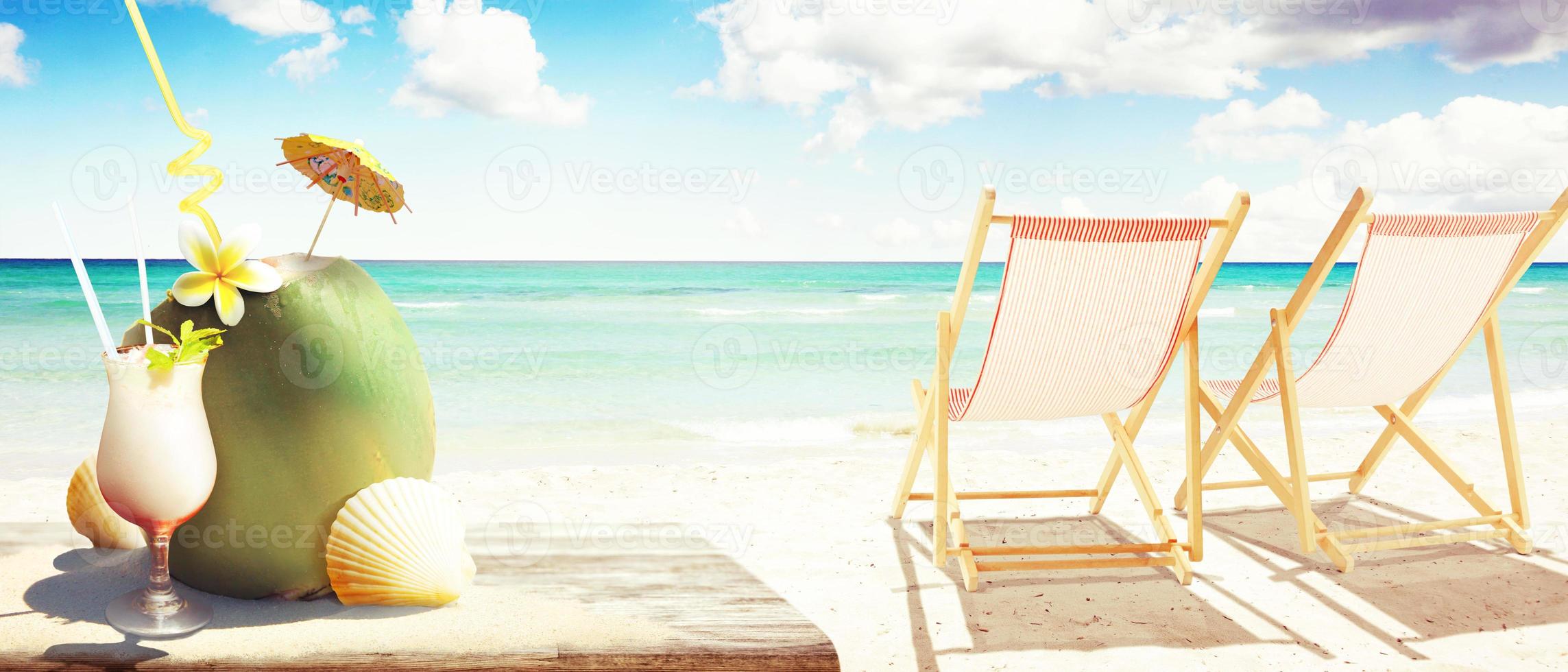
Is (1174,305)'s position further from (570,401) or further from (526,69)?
(526,69)

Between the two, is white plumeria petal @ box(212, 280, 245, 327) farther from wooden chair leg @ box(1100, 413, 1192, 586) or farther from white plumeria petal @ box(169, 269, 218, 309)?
wooden chair leg @ box(1100, 413, 1192, 586)

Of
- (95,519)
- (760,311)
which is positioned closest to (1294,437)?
(95,519)

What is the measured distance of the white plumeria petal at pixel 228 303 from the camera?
5.05ft

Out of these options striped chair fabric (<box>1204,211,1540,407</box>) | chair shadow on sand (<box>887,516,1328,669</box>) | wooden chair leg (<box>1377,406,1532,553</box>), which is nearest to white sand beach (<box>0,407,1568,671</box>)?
chair shadow on sand (<box>887,516,1328,669</box>)

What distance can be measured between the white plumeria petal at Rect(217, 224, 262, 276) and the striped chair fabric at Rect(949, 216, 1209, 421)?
1.89m

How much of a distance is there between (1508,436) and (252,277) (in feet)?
13.6

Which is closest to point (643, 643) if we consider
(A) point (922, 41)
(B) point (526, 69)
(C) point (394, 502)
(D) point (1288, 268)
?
(C) point (394, 502)

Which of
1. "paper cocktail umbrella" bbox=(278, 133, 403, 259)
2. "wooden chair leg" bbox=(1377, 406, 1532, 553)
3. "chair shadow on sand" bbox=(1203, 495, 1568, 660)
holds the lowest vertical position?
"chair shadow on sand" bbox=(1203, 495, 1568, 660)

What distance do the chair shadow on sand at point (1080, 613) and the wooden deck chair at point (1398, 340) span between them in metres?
0.42

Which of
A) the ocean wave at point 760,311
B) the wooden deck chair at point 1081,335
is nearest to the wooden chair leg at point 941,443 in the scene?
the wooden deck chair at point 1081,335

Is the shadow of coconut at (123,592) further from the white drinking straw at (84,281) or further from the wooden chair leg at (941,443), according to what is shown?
the wooden chair leg at (941,443)

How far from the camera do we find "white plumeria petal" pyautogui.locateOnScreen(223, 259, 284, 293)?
1.55 meters

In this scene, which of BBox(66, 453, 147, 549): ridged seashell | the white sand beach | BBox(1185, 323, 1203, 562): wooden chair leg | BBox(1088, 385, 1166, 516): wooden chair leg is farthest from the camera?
BBox(1088, 385, 1166, 516): wooden chair leg

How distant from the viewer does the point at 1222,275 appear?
3231cm
